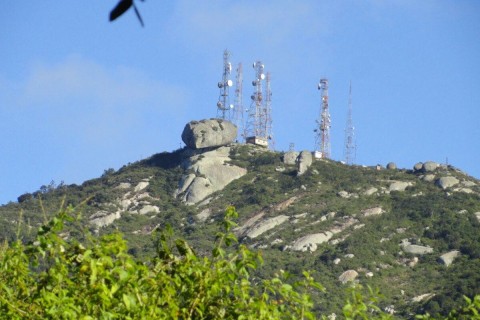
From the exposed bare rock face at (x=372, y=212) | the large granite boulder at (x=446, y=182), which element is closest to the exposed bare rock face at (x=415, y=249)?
the exposed bare rock face at (x=372, y=212)

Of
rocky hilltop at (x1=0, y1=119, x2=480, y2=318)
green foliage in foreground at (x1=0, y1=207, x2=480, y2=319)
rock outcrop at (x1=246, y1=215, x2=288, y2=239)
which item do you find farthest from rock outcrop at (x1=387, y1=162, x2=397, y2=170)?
green foliage in foreground at (x1=0, y1=207, x2=480, y2=319)

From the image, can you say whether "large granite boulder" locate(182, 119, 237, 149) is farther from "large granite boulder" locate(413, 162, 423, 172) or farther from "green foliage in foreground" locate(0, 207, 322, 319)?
"green foliage in foreground" locate(0, 207, 322, 319)

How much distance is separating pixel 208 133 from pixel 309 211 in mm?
13533

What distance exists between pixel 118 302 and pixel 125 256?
0.68 metres

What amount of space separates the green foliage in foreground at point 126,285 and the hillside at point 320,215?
5815cm

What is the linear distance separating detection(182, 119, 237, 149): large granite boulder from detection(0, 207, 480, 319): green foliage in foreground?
90.8m

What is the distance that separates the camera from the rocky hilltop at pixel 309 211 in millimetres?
80938

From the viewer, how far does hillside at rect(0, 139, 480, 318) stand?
8019 cm

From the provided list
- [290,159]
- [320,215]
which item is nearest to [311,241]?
[320,215]

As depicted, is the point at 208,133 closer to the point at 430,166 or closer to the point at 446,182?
the point at 430,166

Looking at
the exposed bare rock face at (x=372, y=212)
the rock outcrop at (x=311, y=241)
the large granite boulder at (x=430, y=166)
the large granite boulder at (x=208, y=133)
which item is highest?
the large granite boulder at (x=208, y=133)

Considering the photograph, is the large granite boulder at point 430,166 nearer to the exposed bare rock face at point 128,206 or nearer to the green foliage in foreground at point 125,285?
the exposed bare rock face at point 128,206

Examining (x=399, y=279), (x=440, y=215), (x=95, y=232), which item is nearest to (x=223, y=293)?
(x=399, y=279)

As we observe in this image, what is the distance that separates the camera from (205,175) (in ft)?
334
